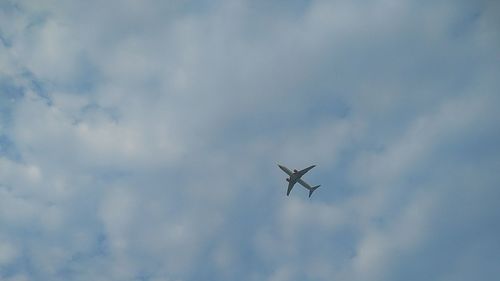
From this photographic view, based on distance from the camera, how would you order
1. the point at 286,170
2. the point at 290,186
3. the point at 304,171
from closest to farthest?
the point at 304,171 < the point at 286,170 < the point at 290,186

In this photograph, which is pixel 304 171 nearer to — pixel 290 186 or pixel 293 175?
pixel 293 175

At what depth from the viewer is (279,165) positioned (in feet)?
552

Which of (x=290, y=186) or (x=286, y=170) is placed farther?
(x=290, y=186)

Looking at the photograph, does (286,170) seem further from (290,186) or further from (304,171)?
(304,171)

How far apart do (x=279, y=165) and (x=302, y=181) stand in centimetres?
1580

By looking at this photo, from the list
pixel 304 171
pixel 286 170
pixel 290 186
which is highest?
pixel 286 170

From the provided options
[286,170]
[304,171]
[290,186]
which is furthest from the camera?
[290,186]

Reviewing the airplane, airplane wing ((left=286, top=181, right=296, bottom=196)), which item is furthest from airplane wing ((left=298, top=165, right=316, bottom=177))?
airplane wing ((left=286, top=181, right=296, bottom=196))

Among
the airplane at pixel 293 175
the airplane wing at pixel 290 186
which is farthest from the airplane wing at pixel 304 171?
the airplane wing at pixel 290 186

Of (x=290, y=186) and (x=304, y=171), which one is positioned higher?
(x=304, y=171)

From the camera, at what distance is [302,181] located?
173875 mm

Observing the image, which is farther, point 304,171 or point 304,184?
point 304,184

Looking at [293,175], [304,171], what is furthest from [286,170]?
Result: [304,171]

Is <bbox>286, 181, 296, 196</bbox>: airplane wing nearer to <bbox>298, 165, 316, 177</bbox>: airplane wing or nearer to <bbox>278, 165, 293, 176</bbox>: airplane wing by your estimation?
<bbox>278, 165, 293, 176</bbox>: airplane wing
